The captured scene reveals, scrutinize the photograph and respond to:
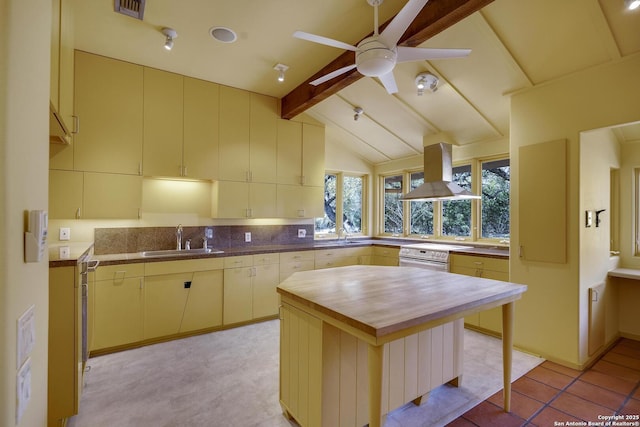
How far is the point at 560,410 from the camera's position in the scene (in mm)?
2135

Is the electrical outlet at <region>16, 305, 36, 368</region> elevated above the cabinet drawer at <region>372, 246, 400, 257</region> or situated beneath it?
elevated above

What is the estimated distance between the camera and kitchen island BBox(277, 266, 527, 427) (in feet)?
4.69

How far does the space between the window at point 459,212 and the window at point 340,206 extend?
1563 millimetres

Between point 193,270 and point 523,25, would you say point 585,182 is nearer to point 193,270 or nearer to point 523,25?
point 523,25

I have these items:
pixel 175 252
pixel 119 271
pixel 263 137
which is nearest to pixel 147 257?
pixel 119 271

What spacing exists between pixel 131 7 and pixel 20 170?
2.36 meters

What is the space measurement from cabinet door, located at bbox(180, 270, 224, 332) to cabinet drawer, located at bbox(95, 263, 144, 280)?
555 millimetres

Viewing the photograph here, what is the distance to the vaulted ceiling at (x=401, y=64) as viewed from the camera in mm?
2299

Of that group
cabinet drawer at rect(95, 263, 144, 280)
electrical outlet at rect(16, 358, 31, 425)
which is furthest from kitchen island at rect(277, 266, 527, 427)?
cabinet drawer at rect(95, 263, 144, 280)

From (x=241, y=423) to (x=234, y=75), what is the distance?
3.41 meters

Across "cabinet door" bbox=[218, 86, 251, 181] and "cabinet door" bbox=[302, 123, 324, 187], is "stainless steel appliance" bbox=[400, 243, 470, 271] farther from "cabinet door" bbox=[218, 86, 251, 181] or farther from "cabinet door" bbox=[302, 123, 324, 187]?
"cabinet door" bbox=[218, 86, 251, 181]

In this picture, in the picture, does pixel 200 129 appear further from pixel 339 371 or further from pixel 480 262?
pixel 480 262

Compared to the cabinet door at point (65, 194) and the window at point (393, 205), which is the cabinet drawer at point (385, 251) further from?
the cabinet door at point (65, 194)

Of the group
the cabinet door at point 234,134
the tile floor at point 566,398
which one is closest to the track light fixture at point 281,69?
the cabinet door at point 234,134
